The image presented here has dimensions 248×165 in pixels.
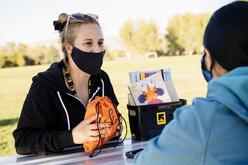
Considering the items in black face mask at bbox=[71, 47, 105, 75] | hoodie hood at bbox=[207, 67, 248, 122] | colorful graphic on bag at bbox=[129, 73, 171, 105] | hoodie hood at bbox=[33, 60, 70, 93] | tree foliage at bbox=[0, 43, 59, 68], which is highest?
hoodie hood at bbox=[207, 67, 248, 122]

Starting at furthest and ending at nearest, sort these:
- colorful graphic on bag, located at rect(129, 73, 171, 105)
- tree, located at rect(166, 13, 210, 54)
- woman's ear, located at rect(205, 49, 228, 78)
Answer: tree, located at rect(166, 13, 210, 54) → colorful graphic on bag, located at rect(129, 73, 171, 105) → woman's ear, located at rect(205, 49, 228, 78)

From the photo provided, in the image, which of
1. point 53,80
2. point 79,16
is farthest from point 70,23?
point 53,80

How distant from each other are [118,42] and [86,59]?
1661 centimetres

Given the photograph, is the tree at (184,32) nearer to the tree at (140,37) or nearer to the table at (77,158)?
the tree at (140,37)

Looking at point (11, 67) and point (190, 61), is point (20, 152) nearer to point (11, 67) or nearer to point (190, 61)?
point (11, 67)

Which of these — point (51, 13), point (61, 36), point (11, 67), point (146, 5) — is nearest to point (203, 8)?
point (146, 5)

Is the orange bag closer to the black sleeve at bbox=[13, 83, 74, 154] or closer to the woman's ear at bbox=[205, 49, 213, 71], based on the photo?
the black sleeve at bbox=[13, 83, 74, 154]

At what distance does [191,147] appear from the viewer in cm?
90

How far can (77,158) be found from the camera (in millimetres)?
1558

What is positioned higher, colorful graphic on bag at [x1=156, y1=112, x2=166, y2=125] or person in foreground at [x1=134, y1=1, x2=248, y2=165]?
person in foreground at [x1=134, y1=1, x2=248, y2=165]

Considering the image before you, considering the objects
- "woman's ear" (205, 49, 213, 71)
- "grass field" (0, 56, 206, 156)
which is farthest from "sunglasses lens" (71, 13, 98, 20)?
"grass field" (0, 56, 206, 156)

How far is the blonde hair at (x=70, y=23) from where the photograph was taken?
1870 mm

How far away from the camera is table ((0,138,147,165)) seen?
151 cm

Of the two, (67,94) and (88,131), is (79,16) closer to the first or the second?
(67,94)
